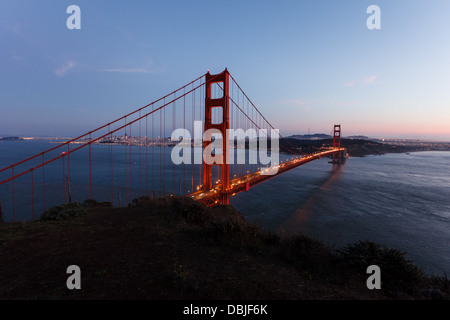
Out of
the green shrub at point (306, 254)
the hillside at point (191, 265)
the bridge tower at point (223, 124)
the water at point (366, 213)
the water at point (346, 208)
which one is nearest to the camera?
the hillside at point (191, 265)

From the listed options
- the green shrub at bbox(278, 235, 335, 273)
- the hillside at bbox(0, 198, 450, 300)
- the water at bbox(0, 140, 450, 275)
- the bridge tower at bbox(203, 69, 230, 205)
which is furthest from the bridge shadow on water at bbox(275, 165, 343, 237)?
the hillside at bbox(0, 198, 450, 300)

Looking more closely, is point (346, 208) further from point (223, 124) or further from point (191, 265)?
point (191, 265)

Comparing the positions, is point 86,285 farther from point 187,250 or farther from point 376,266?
point 376,266

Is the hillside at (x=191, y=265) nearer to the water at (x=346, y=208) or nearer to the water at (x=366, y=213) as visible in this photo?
the water at (x=346, y=208)

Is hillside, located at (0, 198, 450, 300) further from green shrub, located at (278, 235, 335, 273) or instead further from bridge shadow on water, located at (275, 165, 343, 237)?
bridge shadow on water, located at (275, 165, 343, 237)

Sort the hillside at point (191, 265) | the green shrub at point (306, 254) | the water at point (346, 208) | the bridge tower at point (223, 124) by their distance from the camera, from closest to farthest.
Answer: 1. the hillside at point (191, 265)
2. the green shrub at point (306, 254)
3. the water at point (346, 208)
4. the bridge tower at point (223, 124)

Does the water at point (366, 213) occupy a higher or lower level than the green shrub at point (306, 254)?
lower

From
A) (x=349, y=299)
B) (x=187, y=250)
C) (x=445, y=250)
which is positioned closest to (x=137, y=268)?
(x=187, y=250)

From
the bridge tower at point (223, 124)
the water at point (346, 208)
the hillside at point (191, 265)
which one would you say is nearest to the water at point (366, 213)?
the water at point (346, 208)

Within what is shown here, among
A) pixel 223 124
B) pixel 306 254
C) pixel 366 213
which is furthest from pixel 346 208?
pixel 306 254
